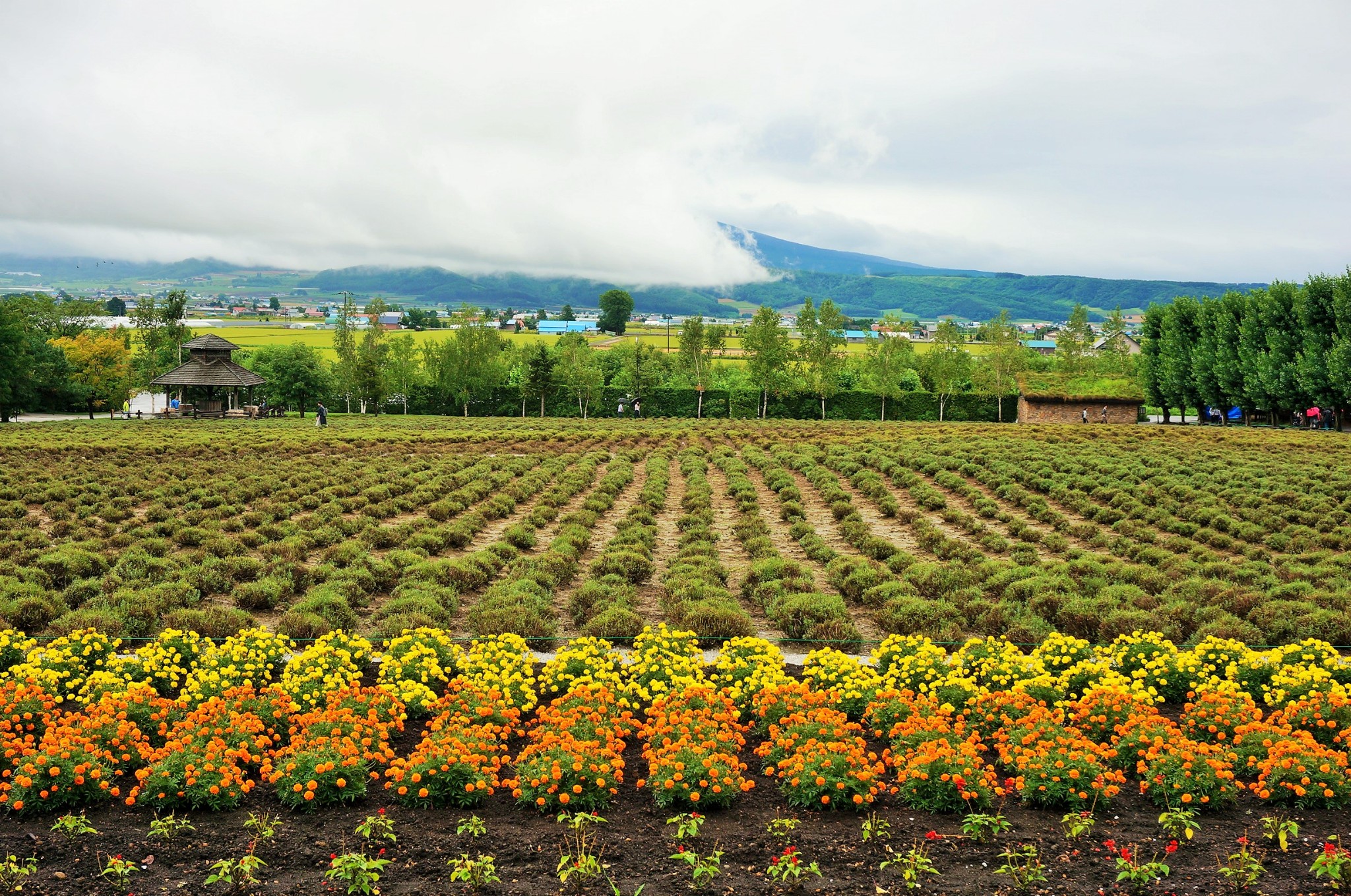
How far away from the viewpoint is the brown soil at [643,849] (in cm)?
587

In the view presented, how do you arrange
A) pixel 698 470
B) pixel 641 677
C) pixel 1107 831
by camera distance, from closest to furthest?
1. pixel 1107 831
2. pixel 641 677
3. pixel 698 470

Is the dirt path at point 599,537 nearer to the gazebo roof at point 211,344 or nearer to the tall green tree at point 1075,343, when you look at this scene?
the gazebo roof at point 211,344

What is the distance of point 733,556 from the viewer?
722 inches

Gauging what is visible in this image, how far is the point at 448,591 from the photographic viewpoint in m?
14.2

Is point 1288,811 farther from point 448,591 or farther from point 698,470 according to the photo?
point 698,470

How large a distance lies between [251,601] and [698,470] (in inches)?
758

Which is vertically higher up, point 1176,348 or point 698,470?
point 1176,348

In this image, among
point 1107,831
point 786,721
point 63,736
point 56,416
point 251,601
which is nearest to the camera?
point 1107,831

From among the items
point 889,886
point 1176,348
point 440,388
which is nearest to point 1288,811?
point 889,886

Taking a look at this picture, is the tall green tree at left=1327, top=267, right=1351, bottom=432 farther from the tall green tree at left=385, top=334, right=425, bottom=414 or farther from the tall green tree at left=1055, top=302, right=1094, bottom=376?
the tall green tree at left=385, top=334, right=425, bottom=414

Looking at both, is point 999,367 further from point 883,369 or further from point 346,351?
point 346,351

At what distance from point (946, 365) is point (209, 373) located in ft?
188

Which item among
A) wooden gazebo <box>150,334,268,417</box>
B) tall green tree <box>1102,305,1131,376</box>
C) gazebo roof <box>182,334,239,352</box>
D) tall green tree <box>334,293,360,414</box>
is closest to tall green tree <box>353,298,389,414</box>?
tall green tree <box>334,293,360,414</box>

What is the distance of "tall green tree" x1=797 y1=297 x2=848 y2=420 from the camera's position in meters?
81.1
